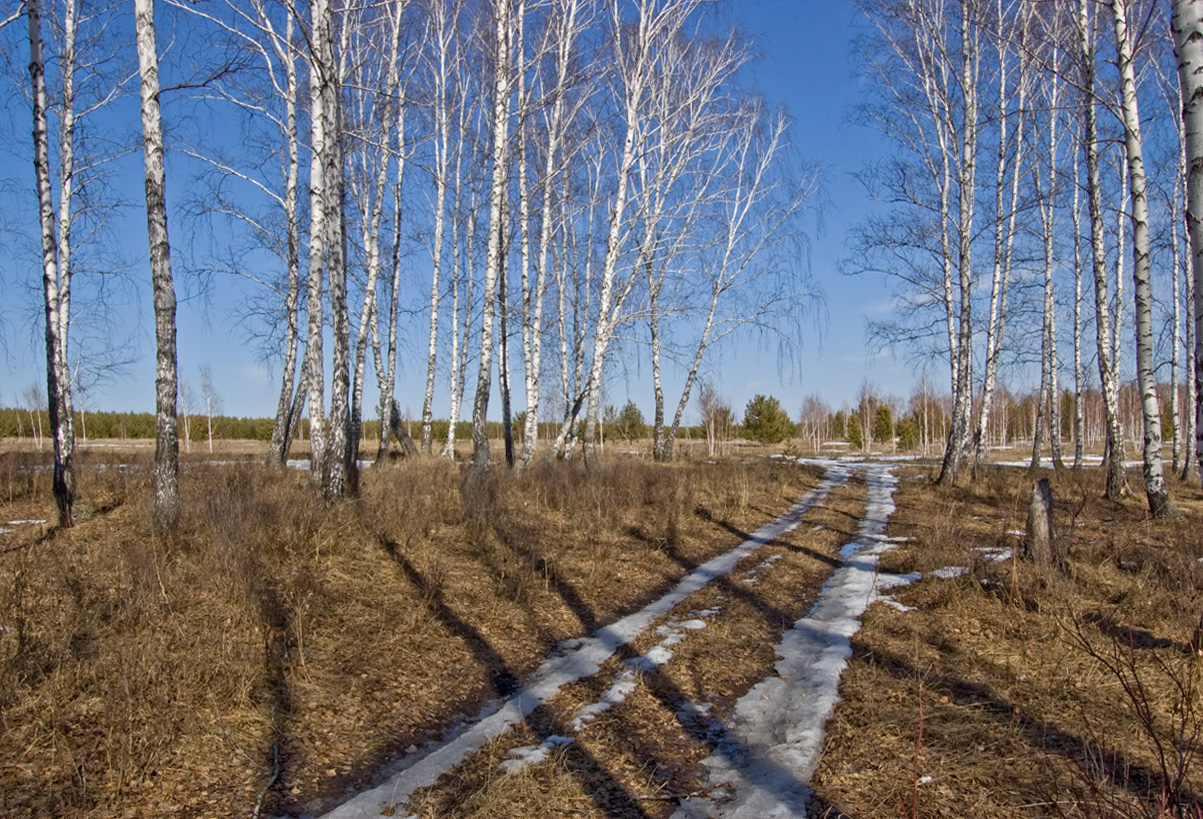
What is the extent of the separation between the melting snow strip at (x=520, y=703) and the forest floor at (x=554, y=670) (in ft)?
0.08

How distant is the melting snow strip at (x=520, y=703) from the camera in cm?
302

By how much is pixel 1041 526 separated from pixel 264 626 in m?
6.65

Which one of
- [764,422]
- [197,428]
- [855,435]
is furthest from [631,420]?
[197,428]

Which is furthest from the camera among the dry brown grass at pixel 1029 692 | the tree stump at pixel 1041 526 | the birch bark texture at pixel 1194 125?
the tree stump at pixel 1041 526

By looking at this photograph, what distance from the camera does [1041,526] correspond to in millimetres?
6141

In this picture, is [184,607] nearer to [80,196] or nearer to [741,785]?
[741,785]

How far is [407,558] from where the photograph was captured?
6.60m

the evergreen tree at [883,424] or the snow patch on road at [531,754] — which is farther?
the evergreen tree at [883,424]

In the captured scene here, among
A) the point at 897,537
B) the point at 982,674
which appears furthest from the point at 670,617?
the point at 897,537

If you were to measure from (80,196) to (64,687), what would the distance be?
11.4 m

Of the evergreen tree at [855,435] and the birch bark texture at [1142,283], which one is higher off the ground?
the birch bark texture at [1142,283]

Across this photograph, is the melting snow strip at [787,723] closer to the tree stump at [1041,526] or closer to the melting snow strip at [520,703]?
the melting snow strip at [520,703]

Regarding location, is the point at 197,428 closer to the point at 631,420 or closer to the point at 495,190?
the point at 631,420

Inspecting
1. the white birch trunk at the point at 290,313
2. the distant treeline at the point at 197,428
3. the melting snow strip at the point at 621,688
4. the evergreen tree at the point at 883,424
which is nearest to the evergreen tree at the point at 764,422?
the distant treeline at the point at 197,428
